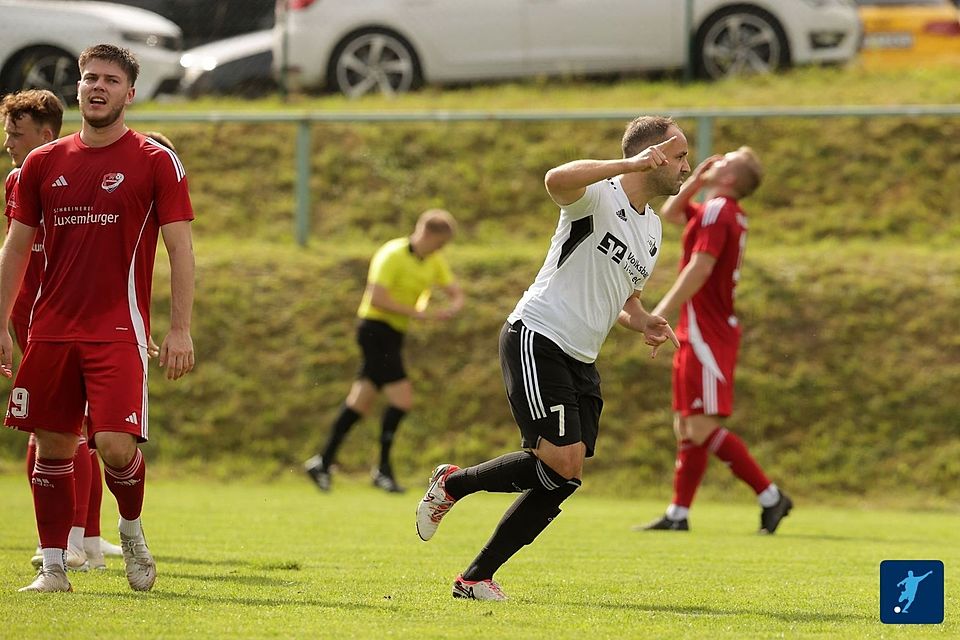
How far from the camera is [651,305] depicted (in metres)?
13.3

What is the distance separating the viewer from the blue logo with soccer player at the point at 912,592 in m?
5.11

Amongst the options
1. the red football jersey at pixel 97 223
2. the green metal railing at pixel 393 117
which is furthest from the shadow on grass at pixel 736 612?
the green metal railing at pixel 393 117

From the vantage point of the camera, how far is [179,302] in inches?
232

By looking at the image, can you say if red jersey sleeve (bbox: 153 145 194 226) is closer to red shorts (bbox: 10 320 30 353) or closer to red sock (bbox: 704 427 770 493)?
red shorts (bbox: 10 320 30 353)

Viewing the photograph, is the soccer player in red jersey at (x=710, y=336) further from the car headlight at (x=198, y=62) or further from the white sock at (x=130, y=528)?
the car headlight at (x=198, y=62)

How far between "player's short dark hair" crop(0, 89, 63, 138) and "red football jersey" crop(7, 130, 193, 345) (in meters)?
1.02

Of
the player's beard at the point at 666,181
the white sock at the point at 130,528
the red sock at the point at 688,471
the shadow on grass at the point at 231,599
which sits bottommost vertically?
the red sock at the point at 688,471

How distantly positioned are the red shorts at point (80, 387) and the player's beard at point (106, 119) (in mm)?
891

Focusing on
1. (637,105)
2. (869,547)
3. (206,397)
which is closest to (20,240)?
(869,547)

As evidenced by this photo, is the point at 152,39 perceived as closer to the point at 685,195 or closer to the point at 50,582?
the point at 685,195

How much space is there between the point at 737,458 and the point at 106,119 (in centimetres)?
515

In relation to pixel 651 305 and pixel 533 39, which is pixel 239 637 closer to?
pixel 651 305

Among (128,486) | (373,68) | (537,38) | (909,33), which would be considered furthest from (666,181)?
(909,33)

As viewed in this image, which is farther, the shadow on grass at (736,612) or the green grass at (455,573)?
the shadow on grass at (736,612)
